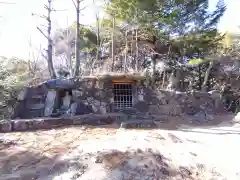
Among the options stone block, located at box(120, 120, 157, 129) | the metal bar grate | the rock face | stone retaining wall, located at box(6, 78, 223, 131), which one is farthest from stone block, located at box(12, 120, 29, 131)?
the metal bar grate

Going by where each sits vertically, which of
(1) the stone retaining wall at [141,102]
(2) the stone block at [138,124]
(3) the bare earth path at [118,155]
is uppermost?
(1) the stone retaining wall at [141,102]

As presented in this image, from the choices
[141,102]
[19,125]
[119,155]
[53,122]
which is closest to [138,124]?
[141,102]

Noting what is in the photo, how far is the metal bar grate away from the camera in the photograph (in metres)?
10.1

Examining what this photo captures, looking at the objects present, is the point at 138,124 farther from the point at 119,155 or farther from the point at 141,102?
the point at 119,155

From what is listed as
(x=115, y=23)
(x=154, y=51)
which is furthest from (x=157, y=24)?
(x=115, y=23)

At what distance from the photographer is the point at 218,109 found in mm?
11164

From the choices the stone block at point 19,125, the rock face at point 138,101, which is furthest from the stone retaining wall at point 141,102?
the stone block at point 19,125

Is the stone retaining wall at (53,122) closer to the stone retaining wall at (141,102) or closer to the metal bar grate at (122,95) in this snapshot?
the stone retaining wall at (141,102)

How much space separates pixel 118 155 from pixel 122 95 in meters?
4.85

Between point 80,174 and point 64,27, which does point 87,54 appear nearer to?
point 64,27

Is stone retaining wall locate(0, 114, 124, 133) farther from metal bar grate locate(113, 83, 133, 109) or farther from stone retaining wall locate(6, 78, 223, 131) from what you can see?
metal bar grate locate(113, 83, 133, 109)

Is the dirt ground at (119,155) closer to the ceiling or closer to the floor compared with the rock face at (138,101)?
closer to the floor

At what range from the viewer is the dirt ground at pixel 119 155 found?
487 cm

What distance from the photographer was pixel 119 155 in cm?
548
